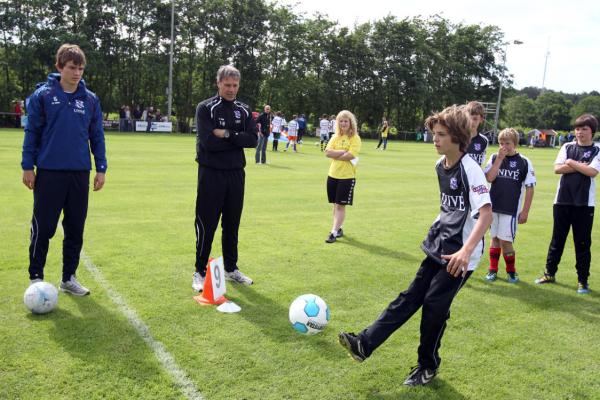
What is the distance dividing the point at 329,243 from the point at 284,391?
4.27m

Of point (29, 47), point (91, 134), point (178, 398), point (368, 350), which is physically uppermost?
point (29, 47)

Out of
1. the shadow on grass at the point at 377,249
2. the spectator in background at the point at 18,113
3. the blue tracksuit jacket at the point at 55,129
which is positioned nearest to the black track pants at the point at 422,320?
the blue tracksuit jacket at the point at 55,129

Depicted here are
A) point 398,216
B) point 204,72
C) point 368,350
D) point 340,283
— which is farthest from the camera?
point 204,72

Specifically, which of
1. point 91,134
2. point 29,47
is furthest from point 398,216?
point 29,47

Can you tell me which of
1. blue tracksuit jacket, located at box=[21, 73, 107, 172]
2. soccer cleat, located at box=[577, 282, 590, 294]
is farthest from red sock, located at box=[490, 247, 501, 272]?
blue tracksuit jacket, located at box=[21, 73, 107, 172]

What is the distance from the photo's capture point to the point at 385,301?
5.25 m

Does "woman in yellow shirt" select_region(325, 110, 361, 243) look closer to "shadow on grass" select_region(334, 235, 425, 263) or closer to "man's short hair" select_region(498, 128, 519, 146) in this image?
"shadow on grass" select_region(334, 235, 425, 263)

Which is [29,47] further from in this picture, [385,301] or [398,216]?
[385,301]

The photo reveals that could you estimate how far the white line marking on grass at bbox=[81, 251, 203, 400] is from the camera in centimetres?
338

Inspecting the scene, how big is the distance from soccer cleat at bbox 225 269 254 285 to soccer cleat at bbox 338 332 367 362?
2039mm

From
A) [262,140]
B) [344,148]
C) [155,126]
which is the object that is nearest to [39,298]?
[344,148]

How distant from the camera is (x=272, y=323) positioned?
4.50m

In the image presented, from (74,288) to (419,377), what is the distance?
341 cm

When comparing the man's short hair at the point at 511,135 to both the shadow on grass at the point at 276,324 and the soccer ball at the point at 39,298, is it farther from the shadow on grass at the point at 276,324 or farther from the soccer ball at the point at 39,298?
the soccer ball at the point at 39,298
